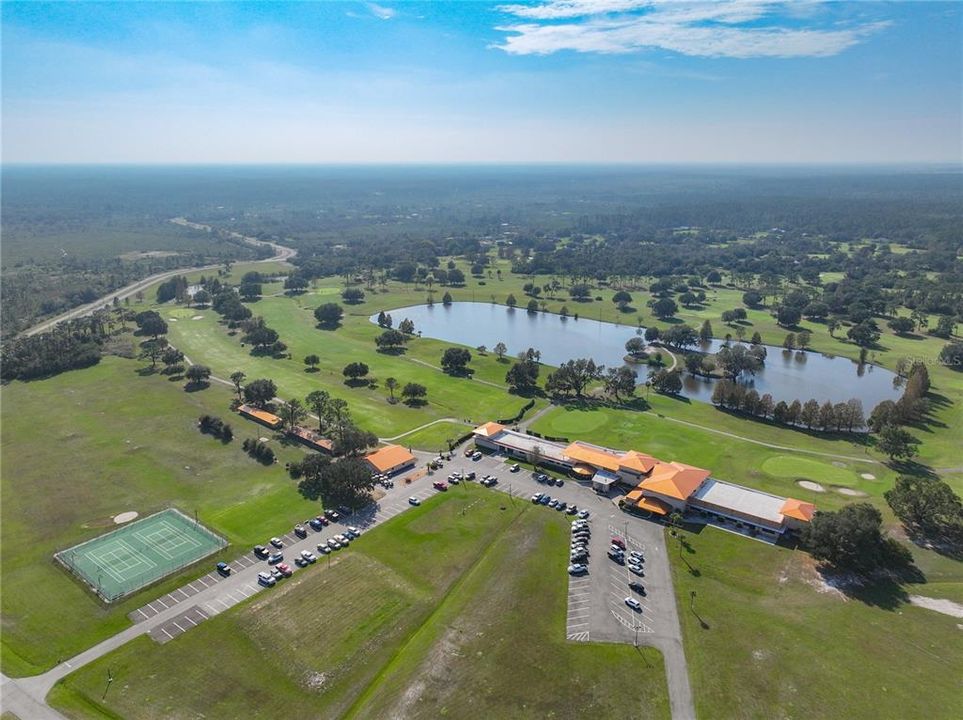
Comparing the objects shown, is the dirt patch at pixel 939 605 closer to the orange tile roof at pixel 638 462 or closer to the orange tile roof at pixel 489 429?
the orange tile roof at pixel 638 462

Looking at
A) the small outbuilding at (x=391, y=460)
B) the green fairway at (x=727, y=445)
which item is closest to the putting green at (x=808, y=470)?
the green fairway at (x=727, y=445)

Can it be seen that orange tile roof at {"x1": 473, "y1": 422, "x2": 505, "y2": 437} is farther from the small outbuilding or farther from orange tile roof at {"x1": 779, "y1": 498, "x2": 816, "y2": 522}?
orange tile roof at {"x1": 779, "y1": 498, "x2": 816, "y2": 522}

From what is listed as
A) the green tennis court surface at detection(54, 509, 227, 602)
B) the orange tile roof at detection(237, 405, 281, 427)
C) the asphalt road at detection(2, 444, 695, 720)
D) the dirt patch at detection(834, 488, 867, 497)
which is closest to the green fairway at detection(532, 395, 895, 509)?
the dirt patch at detection(834, 488, 867, 497)

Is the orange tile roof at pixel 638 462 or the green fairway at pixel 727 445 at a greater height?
the orange tile roof at pixel 638 462

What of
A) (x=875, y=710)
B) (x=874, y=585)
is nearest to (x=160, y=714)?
(x=875, y=710)

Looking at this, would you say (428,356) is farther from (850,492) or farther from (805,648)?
(805,648)

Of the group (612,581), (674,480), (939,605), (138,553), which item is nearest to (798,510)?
(674,480)

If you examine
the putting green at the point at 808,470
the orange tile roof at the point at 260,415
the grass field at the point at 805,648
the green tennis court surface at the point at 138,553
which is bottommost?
the green tennis court surface at the point at 138,553

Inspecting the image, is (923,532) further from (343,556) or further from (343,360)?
(343,360)
